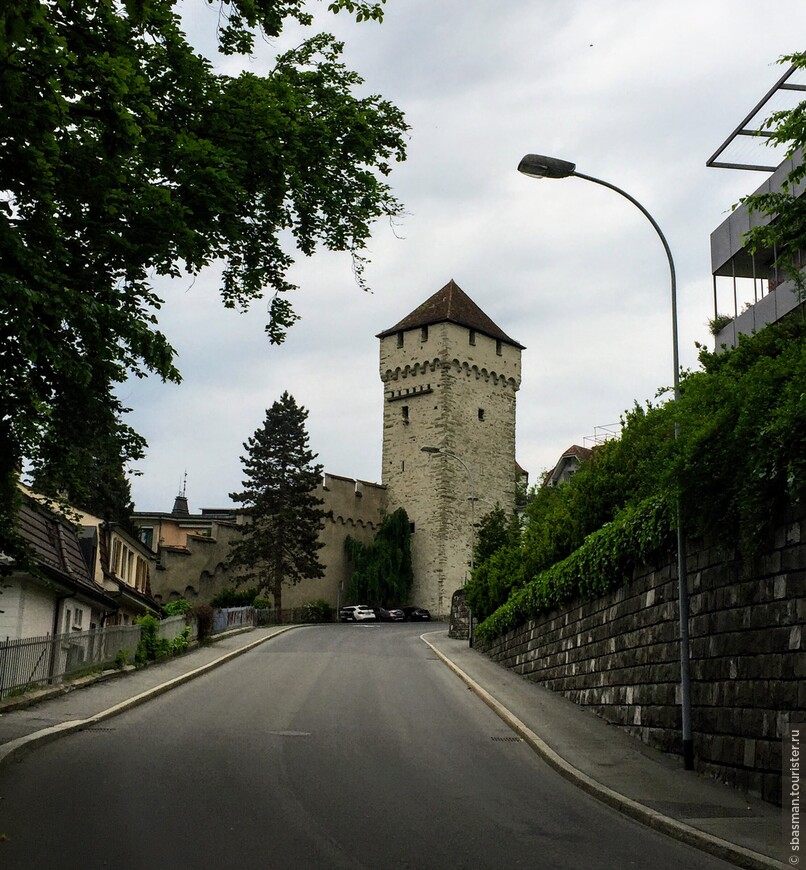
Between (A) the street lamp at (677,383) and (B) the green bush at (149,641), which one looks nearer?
(A) the street lamp at (677,383)

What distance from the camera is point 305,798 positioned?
34.2 feet

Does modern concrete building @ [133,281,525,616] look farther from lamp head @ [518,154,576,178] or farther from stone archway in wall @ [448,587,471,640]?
lamp head @ [518,154,576,178]

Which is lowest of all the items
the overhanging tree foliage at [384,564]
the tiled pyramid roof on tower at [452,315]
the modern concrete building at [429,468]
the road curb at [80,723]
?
the road curb at [80,723]

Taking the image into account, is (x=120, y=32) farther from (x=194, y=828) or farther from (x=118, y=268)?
(x=194, y=828)

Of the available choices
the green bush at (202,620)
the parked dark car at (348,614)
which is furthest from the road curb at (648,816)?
the parked dark car at (348,614)

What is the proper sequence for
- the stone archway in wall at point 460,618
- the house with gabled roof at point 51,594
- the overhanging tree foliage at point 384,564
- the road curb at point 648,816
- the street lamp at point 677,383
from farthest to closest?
the overhanging tree foliage at point 384,564 < the stone archway in wall at point 460,618 < the house with gabled roof at point 51,594 < the street lamp at point 677,383 < the road curb at point 648,816

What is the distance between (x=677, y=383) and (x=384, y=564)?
5778 centimetres

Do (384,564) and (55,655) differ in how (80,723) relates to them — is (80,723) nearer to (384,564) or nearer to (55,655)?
(55,655)

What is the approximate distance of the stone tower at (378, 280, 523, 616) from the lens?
71.6m

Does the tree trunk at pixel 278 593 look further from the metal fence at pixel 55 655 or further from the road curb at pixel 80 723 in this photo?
the metal fence at pixel 55 655

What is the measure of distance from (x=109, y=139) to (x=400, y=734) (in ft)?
31.9

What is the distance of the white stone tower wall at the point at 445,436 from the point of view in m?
71.5

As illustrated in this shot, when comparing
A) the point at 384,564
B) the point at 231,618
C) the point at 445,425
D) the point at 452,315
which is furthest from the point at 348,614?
the point at 452,315

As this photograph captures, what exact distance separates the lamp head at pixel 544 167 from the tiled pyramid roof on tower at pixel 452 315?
204ft
